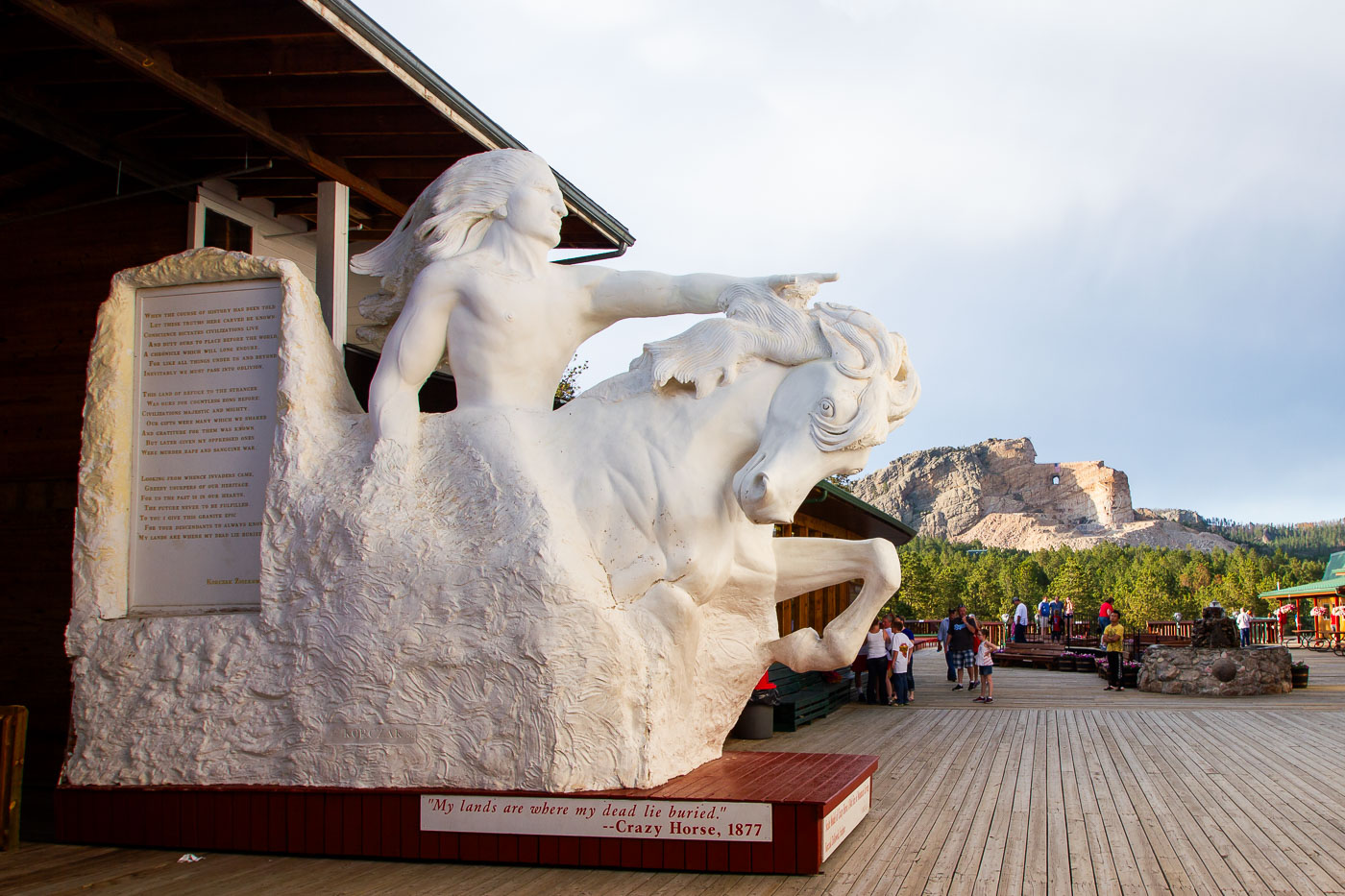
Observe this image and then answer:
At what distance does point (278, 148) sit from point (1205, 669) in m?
14.1

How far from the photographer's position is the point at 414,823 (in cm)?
455

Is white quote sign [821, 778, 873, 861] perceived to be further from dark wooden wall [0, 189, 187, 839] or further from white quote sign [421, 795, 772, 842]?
dark wooden wall [0, 189, 187, 839]

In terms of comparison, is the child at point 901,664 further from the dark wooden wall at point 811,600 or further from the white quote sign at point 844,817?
the white quote sign at point 844,817

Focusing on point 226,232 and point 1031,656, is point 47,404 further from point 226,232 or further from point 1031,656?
point 1031,656

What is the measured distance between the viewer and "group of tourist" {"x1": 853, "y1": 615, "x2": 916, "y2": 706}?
1398 cm

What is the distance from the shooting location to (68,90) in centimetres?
642

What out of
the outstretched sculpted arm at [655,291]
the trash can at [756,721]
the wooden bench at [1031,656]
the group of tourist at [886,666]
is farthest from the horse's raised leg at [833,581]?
the wooden bench at [1031,656]

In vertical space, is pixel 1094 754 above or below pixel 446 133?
below

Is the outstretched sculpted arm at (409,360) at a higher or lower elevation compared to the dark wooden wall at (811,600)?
higher

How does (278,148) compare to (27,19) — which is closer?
(27,19)

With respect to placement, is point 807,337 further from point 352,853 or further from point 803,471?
point 352,853

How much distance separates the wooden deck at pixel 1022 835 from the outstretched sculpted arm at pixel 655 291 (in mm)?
2505

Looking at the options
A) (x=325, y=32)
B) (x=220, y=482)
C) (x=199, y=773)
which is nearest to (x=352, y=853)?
(x=199, y=773)

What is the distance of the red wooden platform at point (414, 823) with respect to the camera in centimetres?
436
